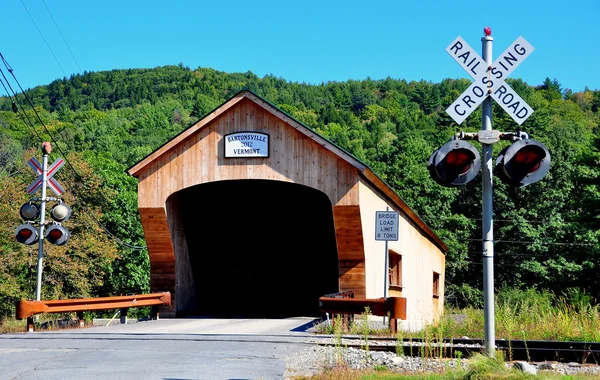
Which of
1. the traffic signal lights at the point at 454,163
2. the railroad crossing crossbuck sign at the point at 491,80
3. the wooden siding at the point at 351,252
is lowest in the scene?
the wooden siding at the point at 351,252

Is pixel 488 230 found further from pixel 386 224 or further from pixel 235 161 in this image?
pixel 235 161

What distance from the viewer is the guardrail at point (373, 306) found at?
13.7 m

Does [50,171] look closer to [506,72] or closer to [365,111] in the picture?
[506,72]

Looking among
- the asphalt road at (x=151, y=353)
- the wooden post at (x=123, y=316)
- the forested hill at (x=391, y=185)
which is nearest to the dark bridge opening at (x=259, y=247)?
the wooden post at (x=123, y=316)

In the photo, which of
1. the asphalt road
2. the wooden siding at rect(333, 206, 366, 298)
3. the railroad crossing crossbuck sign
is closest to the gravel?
the asphalt road

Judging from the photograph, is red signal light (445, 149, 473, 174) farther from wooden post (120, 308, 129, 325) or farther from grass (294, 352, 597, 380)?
wooden post (120, 308, 129, 325)

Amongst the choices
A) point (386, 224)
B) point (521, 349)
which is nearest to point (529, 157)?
point (521, 349)

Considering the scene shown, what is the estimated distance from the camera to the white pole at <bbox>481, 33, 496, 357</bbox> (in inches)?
302

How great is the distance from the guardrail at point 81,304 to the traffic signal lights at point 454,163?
10.6 m

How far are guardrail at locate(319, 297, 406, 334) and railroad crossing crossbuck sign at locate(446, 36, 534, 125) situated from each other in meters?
6.52

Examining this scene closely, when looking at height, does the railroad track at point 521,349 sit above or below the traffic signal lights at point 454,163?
below

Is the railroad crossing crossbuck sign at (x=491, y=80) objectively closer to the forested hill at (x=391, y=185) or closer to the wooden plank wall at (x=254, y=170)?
the wooden plank wall at (x=254, y=170)

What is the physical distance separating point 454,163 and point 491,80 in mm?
998

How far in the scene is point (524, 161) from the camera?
24.6 ft
